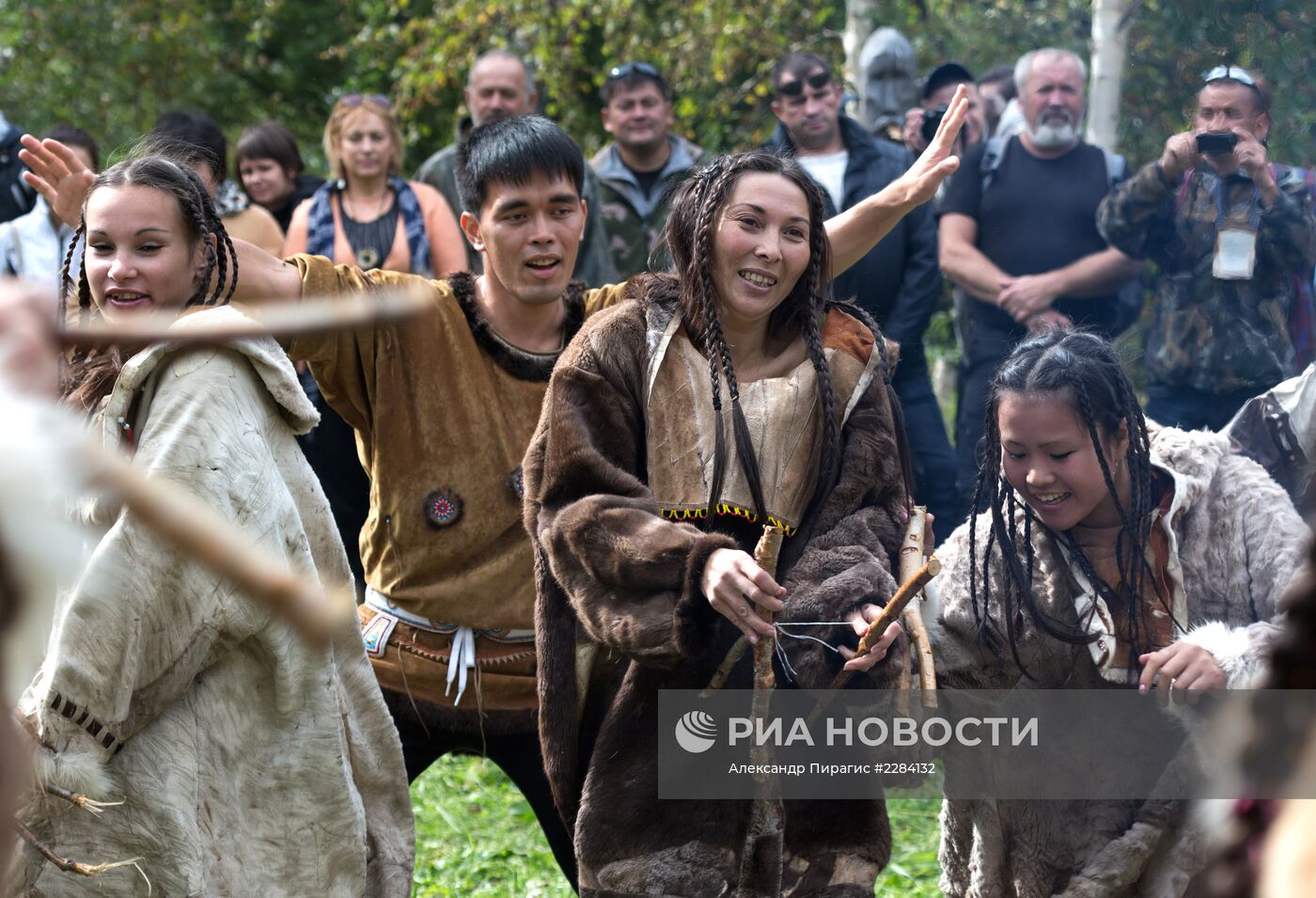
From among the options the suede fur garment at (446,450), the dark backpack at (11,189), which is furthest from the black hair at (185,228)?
the dark backpack at (11,189)

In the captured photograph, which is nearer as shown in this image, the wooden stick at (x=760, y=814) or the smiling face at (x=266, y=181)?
the wooden stick at (x=760, y=814)

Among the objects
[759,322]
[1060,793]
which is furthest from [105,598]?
[1060,793]

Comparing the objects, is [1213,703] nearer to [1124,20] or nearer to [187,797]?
[187,797]

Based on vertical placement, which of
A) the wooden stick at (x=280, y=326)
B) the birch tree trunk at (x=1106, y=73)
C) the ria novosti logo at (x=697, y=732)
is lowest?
the wooden stick at (x=280, y=326)

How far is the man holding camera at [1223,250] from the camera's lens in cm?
522

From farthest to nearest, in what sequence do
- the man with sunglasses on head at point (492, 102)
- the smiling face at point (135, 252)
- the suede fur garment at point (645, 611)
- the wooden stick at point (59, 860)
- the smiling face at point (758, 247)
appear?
1. the man with sunglasses on head at point (492, 102)
2. the smiling face at point (758, 247)
3. the smiling face at point (135, 252)
4. the suede fur garment at point (645, 611)
5. the wooden stick at point (59, 860)

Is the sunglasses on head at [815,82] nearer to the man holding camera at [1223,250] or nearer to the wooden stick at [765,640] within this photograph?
the man holding camera at [1223,250]

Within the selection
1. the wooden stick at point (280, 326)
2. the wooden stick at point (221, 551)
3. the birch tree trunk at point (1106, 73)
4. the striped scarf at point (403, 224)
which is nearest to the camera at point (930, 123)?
the birch tree trunk at point (1106, 73)

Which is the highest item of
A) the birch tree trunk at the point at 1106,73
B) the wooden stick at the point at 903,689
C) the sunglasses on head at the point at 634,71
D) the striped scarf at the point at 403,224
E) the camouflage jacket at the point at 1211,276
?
the birch tree trunk at the point at 1106,73

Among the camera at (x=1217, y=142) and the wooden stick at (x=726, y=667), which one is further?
the camera at (x=1217, y=142)

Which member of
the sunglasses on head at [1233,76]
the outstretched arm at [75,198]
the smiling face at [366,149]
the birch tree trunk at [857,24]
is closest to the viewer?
the outstretched arm at [75,198]

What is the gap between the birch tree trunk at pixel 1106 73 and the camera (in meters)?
7.62

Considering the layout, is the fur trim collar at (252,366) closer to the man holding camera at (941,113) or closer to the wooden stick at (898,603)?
the wooden stick at (898,603)

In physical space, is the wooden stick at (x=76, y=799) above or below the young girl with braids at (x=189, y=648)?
below
